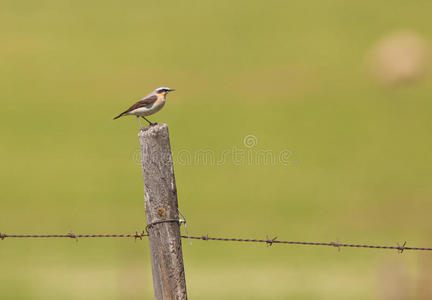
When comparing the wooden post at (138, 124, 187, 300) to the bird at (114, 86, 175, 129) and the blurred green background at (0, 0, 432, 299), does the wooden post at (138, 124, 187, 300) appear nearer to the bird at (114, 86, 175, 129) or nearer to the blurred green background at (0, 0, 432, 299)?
the bird at (114, 86, 175, 129)

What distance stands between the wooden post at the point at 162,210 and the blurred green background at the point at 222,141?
39.4ft

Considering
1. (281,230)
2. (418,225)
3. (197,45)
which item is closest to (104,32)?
(197,45)

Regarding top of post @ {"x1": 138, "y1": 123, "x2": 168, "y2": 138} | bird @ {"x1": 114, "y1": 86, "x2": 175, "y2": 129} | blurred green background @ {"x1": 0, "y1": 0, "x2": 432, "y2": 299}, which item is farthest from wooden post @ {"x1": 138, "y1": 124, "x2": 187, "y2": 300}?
blurred green background @ {"x1": 0, "y1": 0, "x2": 432, "y2": 299}

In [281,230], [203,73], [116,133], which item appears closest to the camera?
[281,230]

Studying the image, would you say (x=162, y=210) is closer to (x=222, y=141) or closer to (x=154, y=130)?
(x=154, y=130)

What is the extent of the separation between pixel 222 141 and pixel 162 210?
2368cm

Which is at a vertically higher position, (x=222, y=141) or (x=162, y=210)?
(x=222, y=141)

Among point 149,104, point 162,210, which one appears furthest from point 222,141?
point 162,210

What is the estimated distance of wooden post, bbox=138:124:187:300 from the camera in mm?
5199

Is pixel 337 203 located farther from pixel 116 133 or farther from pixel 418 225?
pixel 116 133

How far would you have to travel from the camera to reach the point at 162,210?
525 cm

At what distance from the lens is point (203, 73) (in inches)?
1323

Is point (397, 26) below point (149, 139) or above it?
above

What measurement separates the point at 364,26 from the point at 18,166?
1643cm
